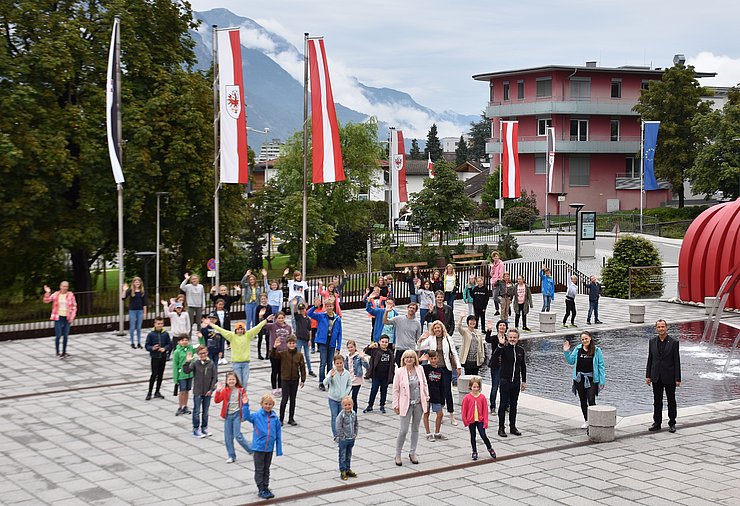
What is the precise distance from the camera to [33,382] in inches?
803

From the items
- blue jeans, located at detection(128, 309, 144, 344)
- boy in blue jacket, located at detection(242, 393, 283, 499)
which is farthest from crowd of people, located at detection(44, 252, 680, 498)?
blue jeans, located at detection(128, 309, 144, 344)

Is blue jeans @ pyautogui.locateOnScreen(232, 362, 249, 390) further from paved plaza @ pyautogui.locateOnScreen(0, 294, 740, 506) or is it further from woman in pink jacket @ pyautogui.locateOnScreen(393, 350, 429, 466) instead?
woman in pink jacket @ pyautogui.locateOnScreen(393, 350, 429, 466)

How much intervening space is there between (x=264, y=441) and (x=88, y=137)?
70.9 ft

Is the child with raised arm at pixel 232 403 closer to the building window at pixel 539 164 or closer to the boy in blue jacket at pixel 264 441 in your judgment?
the boy in blue jacket at pixel 264 441

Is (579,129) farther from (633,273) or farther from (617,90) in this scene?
(633,273)

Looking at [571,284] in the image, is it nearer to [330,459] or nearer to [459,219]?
[330,459]

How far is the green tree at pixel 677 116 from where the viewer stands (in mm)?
65438

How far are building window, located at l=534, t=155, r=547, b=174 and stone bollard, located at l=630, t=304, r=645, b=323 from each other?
4614 centimetres

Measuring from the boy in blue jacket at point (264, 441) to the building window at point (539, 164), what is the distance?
213 ft

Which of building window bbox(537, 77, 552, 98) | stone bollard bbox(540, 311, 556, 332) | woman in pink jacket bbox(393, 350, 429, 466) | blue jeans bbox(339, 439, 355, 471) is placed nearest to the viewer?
blue jeans bbox(339, 439, 355, 471)

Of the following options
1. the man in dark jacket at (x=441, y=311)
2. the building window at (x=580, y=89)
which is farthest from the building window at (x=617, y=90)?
the man in dark jacket at (x=441, y=311)

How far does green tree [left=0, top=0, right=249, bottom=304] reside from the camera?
29.7 metres

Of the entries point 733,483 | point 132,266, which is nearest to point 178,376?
point 733,483

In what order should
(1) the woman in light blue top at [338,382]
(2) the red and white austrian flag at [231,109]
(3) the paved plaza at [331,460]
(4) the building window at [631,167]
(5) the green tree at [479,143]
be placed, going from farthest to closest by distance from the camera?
(5) the green tree at [479,143]
(4) the building window at [631,167]
(2) the red and white austrian flag at [231,109]
(1) the woman in light blue top at [338,382]
(3) the paved plaza at [331,460]
